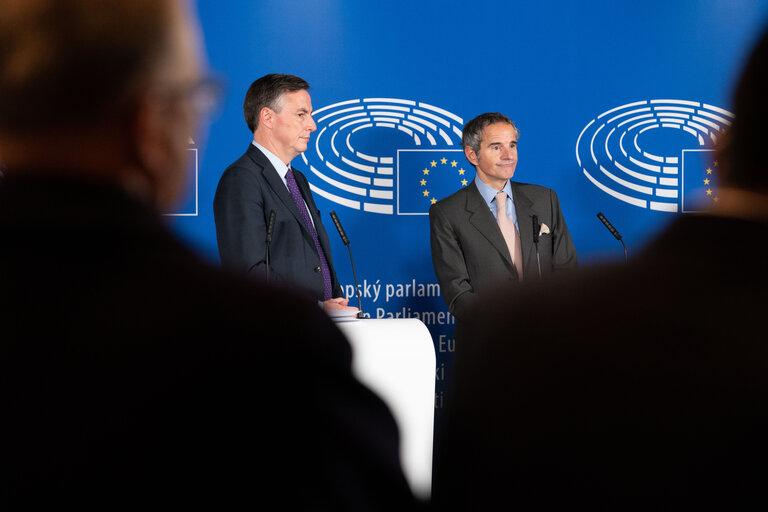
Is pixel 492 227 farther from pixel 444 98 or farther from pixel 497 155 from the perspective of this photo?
pixel 444 98

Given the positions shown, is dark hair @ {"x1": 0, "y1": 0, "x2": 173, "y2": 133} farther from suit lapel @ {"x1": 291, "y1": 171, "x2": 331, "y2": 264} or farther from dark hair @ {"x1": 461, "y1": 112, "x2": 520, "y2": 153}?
dark hair @ {"x1": 461, "y1": 112, "x2": 520, "y2": 153}

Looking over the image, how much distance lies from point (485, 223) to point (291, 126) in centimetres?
113

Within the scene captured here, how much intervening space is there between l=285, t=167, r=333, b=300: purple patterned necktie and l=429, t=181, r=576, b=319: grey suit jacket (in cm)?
69

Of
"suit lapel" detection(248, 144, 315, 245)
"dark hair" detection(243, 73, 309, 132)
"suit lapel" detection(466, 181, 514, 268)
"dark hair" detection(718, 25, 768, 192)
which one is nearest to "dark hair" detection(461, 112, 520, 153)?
"suit lapel" detection(466, 181, 514, 268)

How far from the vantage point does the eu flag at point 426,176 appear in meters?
4.88

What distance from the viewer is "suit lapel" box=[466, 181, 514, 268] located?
4020mm

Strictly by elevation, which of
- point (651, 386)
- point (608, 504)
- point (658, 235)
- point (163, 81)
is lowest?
point (608, 504)

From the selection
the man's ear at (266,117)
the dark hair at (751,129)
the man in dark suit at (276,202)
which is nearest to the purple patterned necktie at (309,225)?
the man in dark suit at (276,202)

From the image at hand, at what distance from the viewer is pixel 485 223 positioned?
13.3ft

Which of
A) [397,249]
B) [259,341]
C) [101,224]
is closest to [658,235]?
[259,341]

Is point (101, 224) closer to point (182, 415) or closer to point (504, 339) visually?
point (182, 415)

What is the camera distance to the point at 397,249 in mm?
4875

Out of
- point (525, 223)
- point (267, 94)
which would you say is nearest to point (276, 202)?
point (267, 94)

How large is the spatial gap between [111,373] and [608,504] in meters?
0.45
